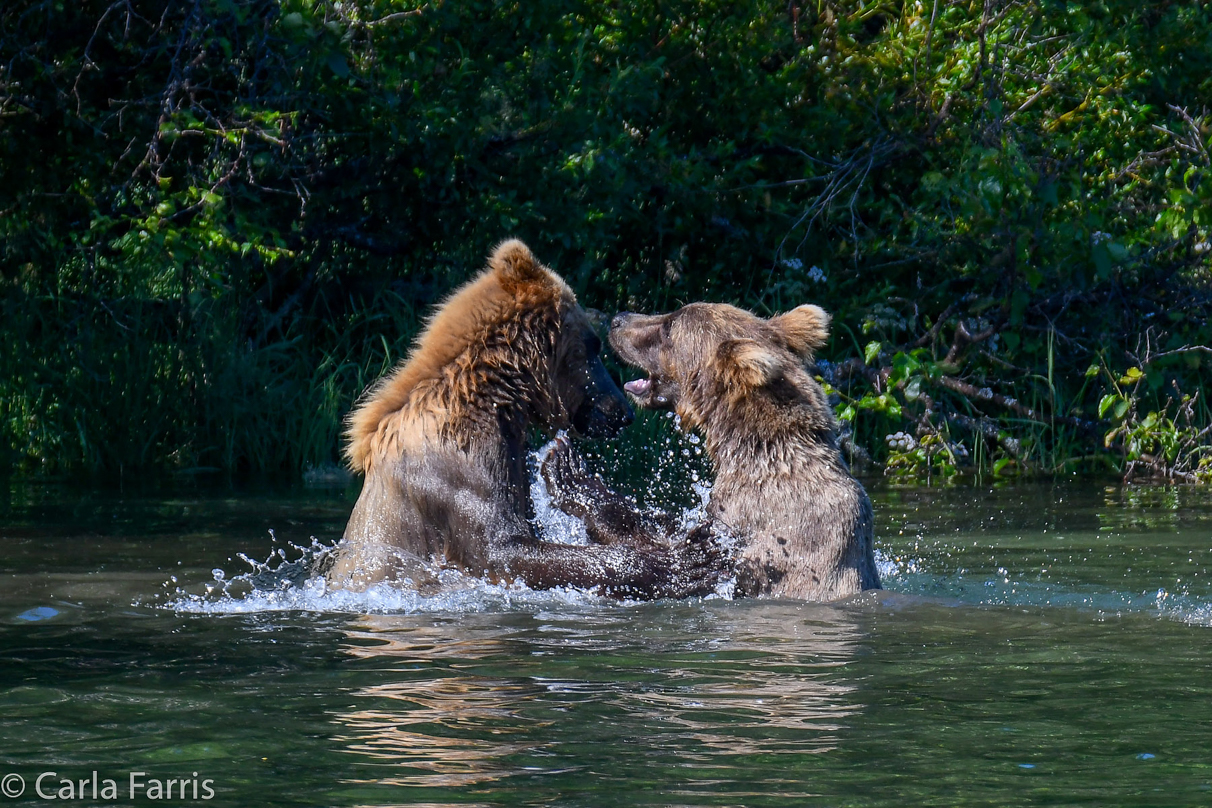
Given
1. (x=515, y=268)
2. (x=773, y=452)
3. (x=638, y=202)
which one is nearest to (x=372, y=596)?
(x=515, y=268)

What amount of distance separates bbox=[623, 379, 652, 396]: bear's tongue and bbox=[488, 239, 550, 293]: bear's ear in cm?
86

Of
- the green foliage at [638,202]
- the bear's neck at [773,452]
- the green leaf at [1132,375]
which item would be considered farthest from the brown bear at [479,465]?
the green leaf at [1132,375]

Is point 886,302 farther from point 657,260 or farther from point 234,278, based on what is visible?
point 234,278

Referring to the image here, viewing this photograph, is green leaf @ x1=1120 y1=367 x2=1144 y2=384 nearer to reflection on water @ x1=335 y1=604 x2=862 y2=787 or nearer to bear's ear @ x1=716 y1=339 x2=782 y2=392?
bear's ear @ x1=716 y1=339 x2=782 y2=392

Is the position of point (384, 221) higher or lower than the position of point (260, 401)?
higher

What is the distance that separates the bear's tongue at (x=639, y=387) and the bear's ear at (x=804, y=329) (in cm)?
66

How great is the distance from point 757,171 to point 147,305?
5.57 m

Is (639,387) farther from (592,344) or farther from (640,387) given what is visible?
(592,344)

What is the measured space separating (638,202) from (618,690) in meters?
9.58

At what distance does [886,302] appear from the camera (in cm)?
1369

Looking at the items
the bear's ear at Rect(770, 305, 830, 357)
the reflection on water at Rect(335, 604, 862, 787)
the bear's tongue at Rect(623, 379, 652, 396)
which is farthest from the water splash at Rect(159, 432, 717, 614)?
the bear's ear at Rect(770, 305, 830, 357)

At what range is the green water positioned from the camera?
3689 millimetres

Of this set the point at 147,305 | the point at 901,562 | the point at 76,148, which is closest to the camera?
the point at 901,562

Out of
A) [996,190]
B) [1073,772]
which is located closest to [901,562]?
[1073,772]
